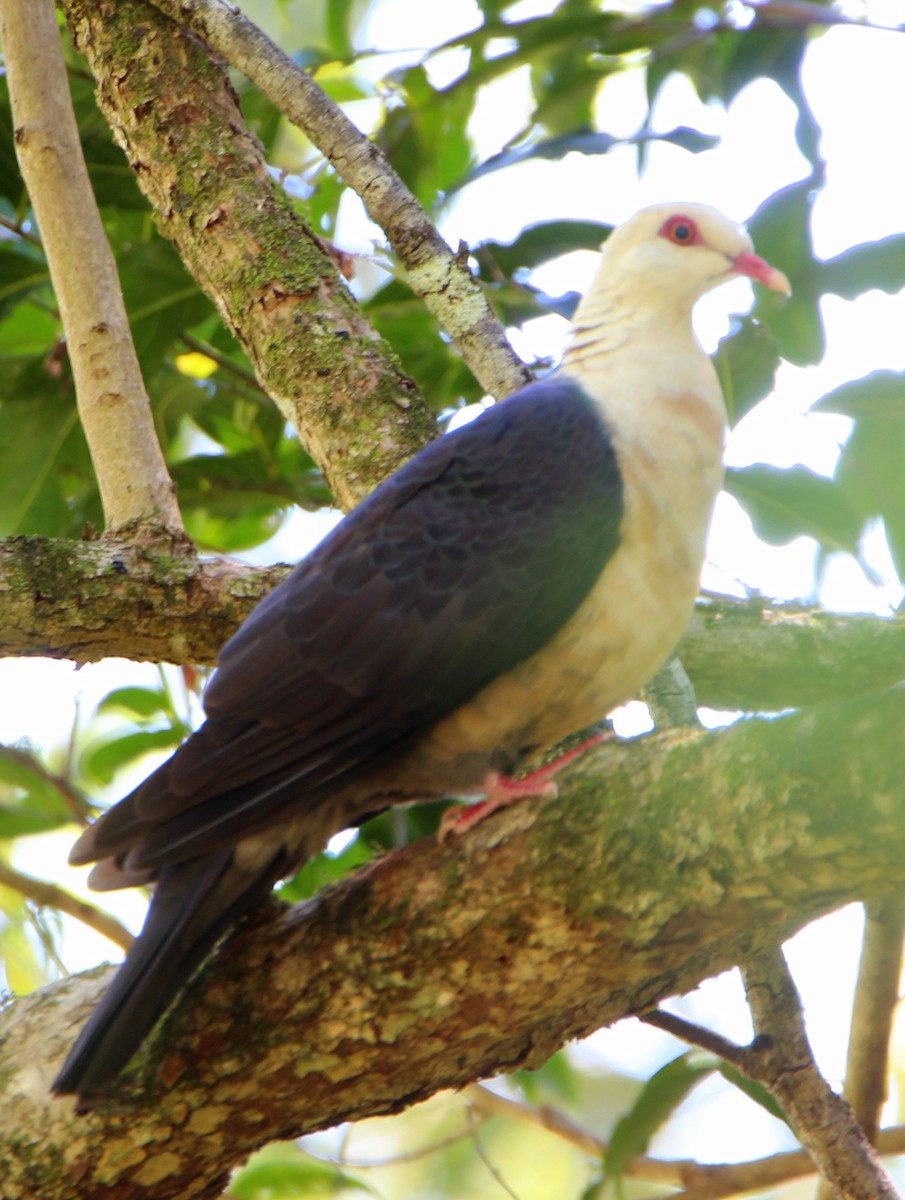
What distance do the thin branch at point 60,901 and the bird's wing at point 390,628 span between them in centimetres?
158

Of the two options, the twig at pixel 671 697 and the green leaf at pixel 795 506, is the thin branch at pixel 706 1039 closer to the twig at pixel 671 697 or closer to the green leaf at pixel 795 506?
the twig at pixel 671 697

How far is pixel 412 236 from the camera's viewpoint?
10.2ft

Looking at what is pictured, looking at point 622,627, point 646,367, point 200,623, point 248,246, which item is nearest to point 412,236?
point 248,246

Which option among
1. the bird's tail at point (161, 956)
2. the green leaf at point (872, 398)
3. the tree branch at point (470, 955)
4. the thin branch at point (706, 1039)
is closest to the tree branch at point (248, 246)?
the green leaf at point (872, 398)

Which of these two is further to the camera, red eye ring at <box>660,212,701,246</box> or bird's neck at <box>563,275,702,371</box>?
red eye ring at <box>660,212,701,246</box>

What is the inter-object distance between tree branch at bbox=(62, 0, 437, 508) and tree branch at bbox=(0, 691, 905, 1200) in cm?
125

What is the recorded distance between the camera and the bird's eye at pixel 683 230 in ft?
10.5

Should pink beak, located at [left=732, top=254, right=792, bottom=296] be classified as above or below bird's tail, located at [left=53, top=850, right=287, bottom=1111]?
above

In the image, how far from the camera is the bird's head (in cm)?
316

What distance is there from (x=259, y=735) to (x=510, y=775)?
57cm

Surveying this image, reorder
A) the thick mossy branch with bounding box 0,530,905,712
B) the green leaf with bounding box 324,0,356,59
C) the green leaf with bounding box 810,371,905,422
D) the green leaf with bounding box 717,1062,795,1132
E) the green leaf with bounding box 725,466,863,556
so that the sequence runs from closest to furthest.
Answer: the thick mossy branch with bounding box 0,530,905,712
the green leaf with bounding box 717,1062,795,1132
the green leaf with bounding box 810,371,905,422
the green leaf with bounding box 725,466,863,556
the green leaf with bounding box 324,0,356,59

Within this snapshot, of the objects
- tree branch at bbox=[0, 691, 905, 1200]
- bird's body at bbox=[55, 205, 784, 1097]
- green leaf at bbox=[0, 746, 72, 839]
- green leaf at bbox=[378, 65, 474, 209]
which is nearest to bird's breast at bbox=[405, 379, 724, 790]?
bird's body at bbox=[55, 205, 784, 1097]

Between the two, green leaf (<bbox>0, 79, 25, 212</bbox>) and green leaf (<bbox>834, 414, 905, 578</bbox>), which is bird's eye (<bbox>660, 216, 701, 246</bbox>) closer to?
green leaf (<bbox>834, 414, 905, 578</bbox>)

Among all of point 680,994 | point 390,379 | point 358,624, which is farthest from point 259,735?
point 390,379
